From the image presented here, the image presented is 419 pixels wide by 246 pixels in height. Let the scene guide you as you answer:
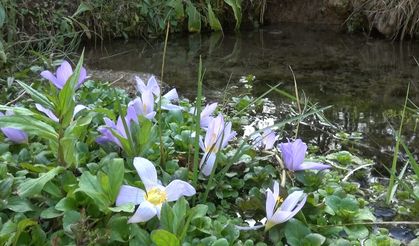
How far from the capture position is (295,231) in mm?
1195

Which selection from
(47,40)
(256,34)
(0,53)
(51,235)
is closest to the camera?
(51,235)

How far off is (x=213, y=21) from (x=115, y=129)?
11.1 feet

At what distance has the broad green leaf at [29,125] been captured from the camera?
1087 millimetres

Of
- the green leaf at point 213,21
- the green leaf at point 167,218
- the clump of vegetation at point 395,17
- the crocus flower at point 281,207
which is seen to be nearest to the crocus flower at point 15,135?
the green leaf at point 167,218

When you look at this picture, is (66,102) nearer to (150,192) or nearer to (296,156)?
(150,192)

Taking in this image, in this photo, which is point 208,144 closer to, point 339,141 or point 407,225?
point 407,225

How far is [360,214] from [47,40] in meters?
2.43

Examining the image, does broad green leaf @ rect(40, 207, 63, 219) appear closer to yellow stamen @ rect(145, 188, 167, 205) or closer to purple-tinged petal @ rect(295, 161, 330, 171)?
yellow stamen @ rect(145, 188, 167, 205)

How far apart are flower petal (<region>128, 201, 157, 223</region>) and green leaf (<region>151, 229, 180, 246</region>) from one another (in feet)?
0.27

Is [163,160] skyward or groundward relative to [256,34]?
skyward

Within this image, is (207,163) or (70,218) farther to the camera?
(207,163)

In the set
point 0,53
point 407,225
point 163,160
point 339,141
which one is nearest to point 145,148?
point 163,160

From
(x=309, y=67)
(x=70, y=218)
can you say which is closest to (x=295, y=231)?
(x=70, y=218)

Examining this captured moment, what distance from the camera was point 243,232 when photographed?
48.8 inches
